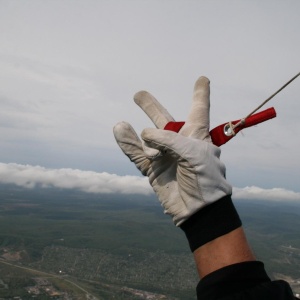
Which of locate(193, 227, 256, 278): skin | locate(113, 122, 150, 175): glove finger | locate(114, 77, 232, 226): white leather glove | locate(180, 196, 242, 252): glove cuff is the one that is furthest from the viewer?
locate(113, 122, 150, 175): glove finger

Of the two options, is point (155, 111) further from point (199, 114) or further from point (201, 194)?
point (201, 194)

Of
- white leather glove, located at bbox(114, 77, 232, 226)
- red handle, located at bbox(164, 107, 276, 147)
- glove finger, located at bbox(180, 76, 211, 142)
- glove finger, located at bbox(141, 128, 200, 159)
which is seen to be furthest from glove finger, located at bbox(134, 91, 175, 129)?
glove finger, located at bbox(141, 128, 200, 159)

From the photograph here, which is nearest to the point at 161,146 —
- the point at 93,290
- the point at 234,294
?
the point at 234,294

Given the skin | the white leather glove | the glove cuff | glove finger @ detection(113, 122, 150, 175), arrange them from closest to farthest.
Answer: the skin
the glove cuff
the white leather glove
glove finger @ detection(113, 122, 150, 175)

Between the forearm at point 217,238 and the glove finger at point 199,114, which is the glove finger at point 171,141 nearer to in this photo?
the glove finger at point 199,114

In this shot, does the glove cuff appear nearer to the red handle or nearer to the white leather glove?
the white leather glove

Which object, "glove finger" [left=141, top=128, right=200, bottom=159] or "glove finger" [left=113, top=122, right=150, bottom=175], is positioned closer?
"glove finger" [left=141, top=128, right=200, bottom=159]
